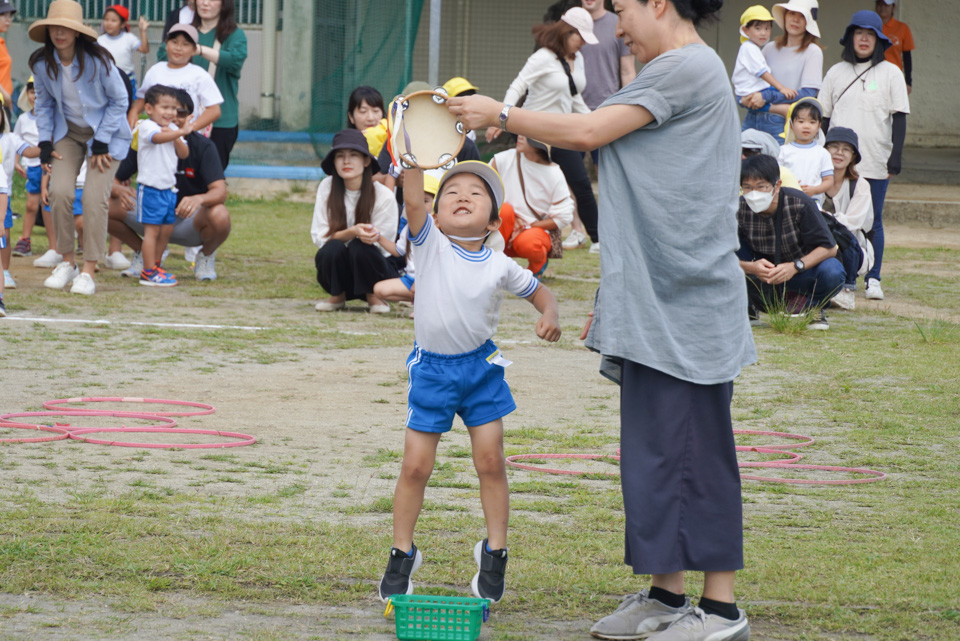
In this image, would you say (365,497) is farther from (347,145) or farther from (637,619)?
(347,145)

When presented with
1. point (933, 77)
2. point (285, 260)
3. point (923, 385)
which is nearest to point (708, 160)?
point (923, 385)

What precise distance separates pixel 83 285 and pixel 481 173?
5.35 meters

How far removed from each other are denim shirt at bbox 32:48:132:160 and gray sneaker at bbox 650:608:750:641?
605 cm

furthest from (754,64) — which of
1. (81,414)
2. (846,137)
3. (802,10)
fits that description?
(81,414)

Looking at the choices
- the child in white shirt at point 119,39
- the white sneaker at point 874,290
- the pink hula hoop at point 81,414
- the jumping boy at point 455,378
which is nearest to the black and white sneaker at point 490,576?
the jumping boy at point 455,378

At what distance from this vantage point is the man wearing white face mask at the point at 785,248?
746cm

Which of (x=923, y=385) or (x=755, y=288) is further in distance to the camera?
(x=755, y=288)

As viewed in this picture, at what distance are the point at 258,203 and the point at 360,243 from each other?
637cm

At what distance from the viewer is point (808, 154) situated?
862cm

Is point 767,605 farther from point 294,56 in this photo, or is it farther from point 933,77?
point 933,77

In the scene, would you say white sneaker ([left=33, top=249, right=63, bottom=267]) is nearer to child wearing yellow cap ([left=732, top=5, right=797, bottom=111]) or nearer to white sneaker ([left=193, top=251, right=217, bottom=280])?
white sneaker ([left=193, top=251, right=217, bottom=280])

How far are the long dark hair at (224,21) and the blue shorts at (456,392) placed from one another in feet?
23.5

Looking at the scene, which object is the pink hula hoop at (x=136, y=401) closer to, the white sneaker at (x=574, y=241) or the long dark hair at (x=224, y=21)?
the long dark hair at (x=224, y=21)

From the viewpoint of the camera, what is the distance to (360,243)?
7.76 meters
